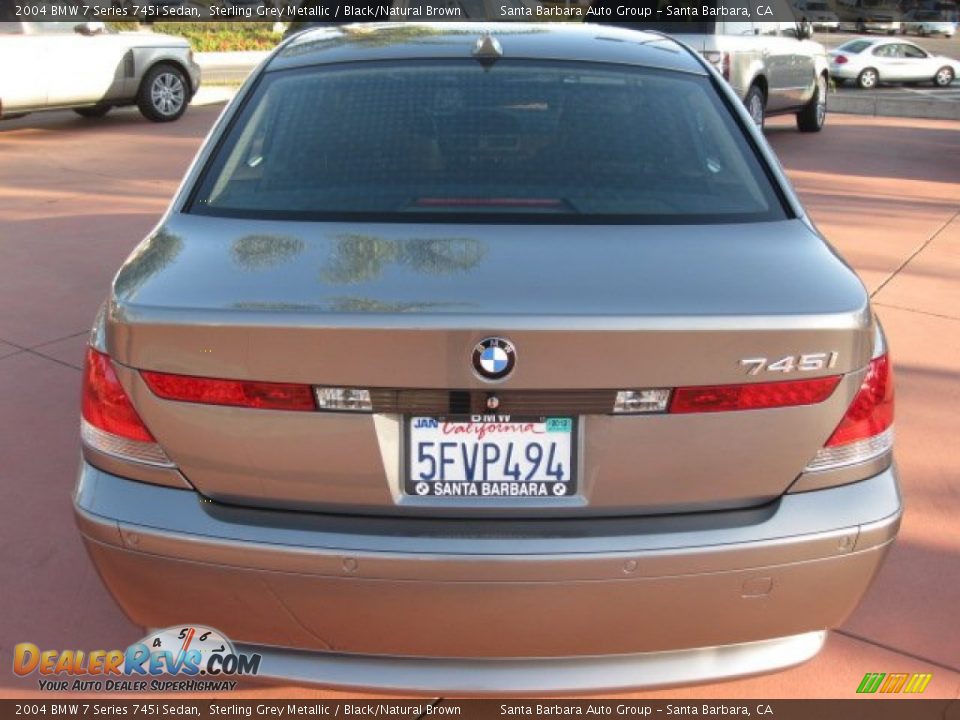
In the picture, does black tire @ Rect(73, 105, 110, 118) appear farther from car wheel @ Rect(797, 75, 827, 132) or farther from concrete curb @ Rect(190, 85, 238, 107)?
car wheel @ Rect(797, 75, 827, 132)

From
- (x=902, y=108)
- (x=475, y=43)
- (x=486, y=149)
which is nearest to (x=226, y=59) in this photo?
(x=902, y=108)

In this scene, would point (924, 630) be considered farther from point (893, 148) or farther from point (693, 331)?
point (893, 148)

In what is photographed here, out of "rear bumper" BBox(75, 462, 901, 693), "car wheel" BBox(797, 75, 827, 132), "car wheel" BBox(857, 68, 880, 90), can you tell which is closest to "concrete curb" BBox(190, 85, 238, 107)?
"car wheel" BBox(797, 75, 827, 132)

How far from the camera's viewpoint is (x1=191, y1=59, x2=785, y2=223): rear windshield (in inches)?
115

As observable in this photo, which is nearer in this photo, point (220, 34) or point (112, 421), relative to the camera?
point (112, 421)

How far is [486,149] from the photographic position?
10.2ft

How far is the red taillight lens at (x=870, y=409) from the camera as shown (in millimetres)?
2430

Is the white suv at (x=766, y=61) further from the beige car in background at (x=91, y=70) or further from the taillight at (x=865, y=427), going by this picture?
the taillight at (x=865, y=427)

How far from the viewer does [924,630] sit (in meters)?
3.29

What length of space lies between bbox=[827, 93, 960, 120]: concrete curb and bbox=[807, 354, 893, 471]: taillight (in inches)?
649

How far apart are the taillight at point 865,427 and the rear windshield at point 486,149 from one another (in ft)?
1.92

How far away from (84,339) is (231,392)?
147 inches

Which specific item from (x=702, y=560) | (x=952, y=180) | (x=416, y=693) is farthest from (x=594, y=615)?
(x=952, y=180)

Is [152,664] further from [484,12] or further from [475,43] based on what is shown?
[484,12]
